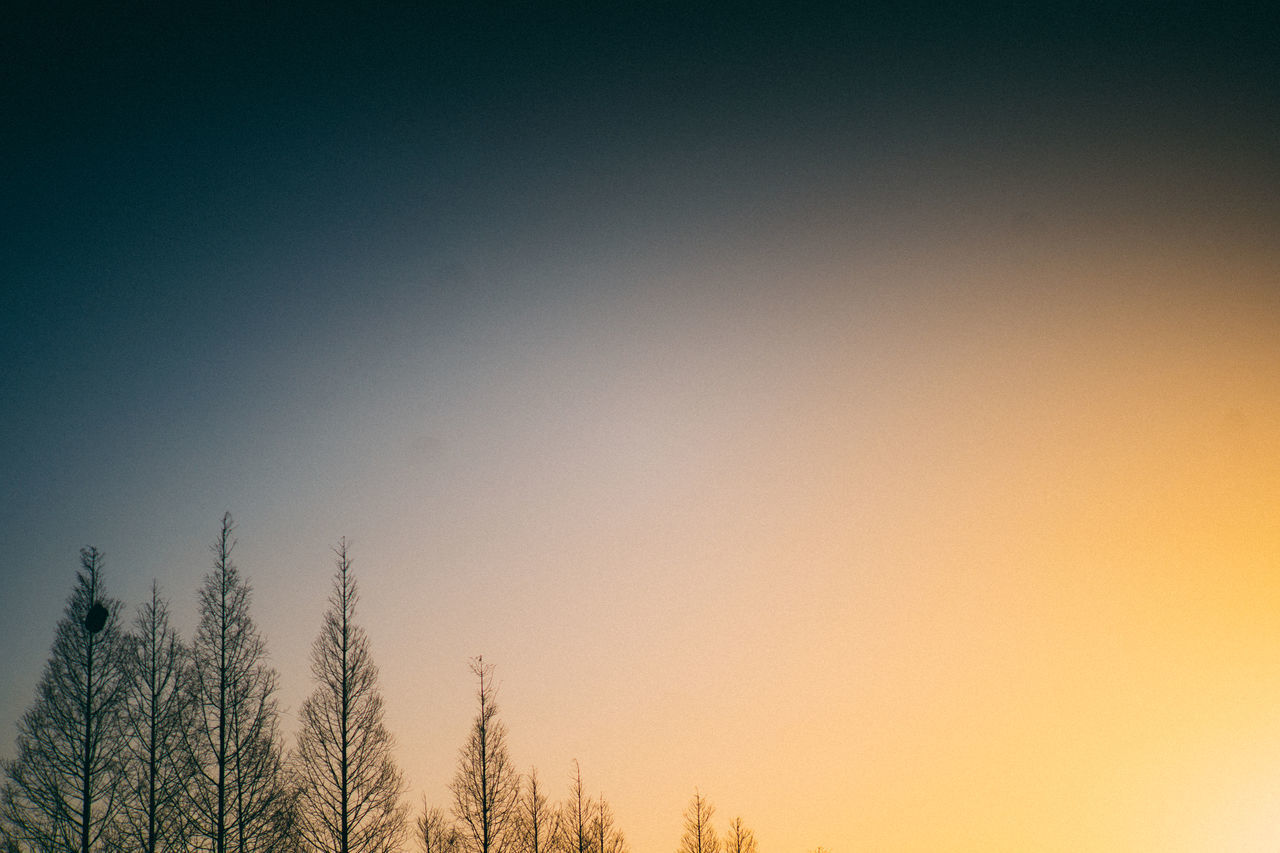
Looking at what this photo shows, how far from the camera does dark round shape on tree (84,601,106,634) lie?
2059 centimetres

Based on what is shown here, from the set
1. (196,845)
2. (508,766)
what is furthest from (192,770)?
(508,766)

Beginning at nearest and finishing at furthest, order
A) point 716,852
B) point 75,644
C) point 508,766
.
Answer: point 75,644, point 508,766, point 716,852

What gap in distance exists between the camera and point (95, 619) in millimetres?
20656

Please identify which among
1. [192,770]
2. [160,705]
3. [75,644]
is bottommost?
[192,770]

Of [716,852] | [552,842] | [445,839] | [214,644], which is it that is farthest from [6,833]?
[716,852]

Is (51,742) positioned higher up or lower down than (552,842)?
higher up

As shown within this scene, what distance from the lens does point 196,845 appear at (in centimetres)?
2005

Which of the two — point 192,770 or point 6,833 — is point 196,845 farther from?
point 6,833

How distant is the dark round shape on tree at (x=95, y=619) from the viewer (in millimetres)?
20594

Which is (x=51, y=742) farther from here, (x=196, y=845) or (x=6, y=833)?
(x=196, y=845)

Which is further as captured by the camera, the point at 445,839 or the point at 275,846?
the point at 445,839

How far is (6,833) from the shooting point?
1939 cm

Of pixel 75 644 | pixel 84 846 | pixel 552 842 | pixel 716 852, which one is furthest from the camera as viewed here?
pixel 716 852

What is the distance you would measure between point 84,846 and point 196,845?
2.20 meters
